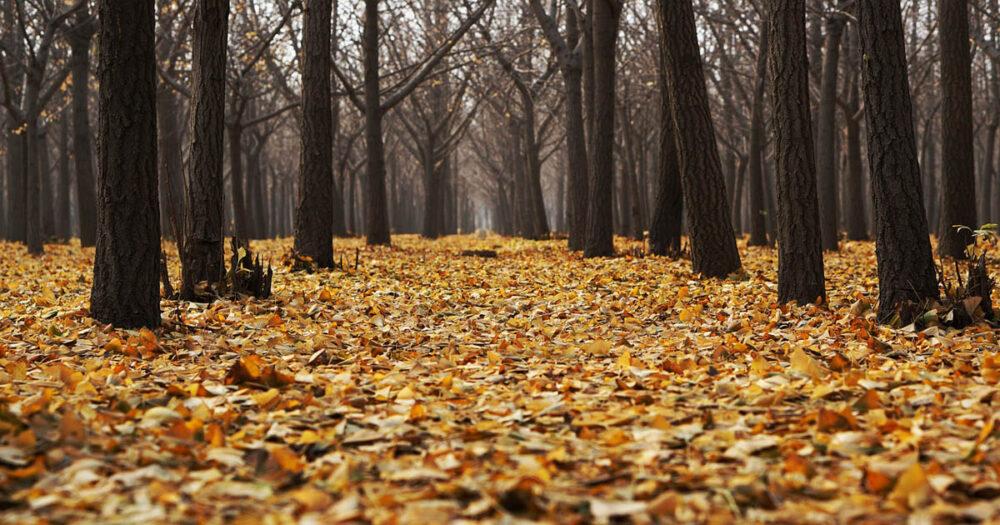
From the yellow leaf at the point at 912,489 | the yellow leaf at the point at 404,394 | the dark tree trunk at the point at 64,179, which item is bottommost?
the yellow leaf at the point at 912,489

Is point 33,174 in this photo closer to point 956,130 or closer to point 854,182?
point 956,130

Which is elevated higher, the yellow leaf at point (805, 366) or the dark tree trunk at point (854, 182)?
the dark tree trunk at point (854, 182)

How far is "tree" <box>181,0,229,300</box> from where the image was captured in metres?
7.11

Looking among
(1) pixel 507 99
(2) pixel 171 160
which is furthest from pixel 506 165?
(2) pixel 171 160

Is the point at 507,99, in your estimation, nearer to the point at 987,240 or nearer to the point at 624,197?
the point at 624,197

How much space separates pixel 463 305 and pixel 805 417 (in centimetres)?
434

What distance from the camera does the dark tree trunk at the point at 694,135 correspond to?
28.1 ft

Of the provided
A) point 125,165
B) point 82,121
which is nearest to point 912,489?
point 125,165

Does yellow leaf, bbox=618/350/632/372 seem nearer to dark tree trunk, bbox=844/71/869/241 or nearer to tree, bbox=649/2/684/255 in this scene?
tree, bbox=649/2/684/255

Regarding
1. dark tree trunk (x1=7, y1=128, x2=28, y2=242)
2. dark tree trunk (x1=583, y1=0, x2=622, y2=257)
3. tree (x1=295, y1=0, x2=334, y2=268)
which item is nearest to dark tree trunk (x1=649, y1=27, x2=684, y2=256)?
dark tree trunk (x1=583, y1=0, x2=622, y2=257)

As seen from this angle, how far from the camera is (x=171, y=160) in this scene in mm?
18281

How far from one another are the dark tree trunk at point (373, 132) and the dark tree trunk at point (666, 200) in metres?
6.63

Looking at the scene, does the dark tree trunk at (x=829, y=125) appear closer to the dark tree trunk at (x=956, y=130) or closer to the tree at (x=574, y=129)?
the dark tree trunk at (x=956, y=130)

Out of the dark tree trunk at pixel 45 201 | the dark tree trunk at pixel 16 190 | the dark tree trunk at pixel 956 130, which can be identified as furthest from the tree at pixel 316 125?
the dark tree trunk at pixel 45 201
